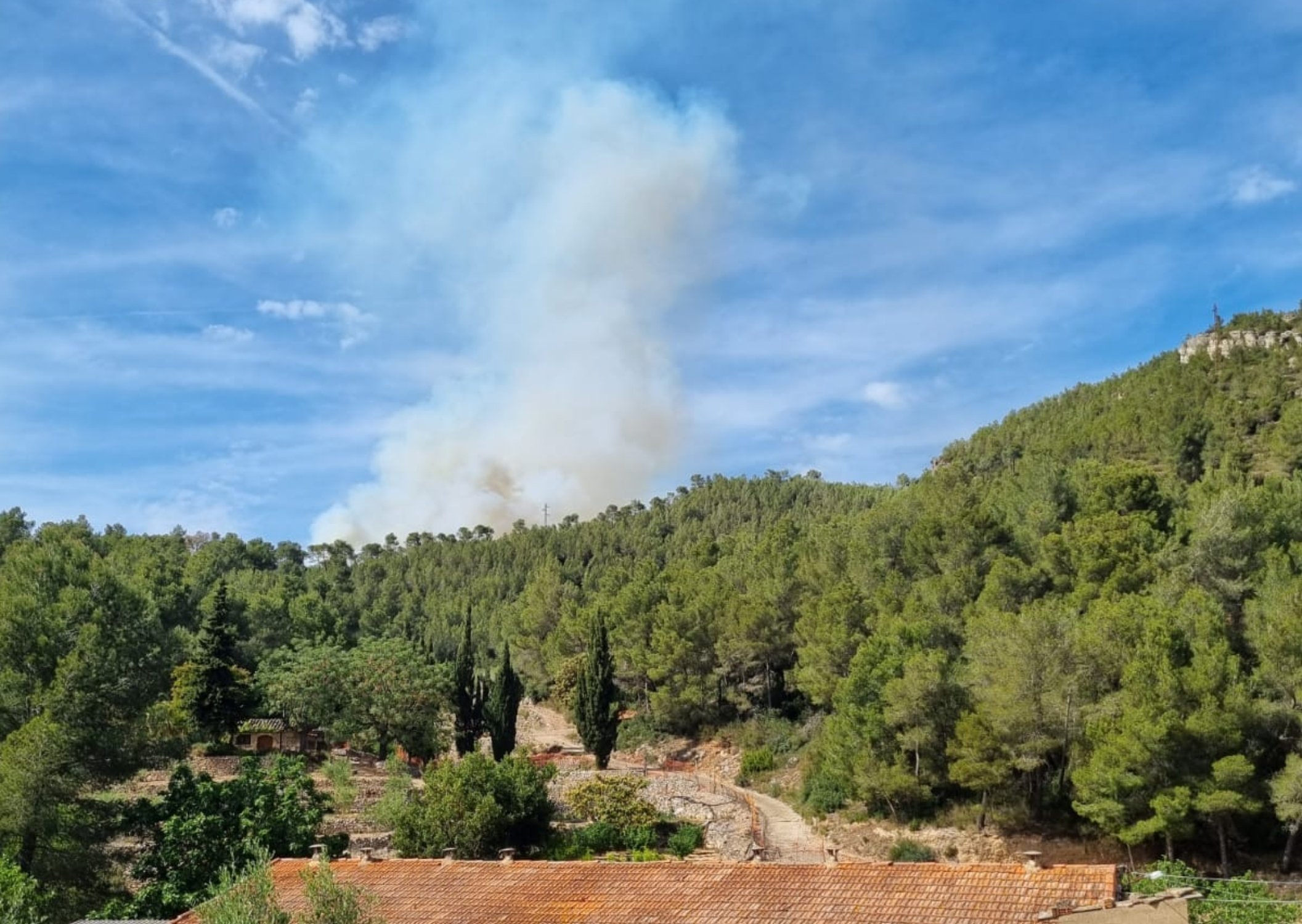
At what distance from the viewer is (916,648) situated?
3291cm

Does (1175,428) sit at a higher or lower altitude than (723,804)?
higher

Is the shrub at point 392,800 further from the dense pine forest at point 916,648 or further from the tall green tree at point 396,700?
the dense pine forest at point 916,648

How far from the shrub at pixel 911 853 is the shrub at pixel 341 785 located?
17861 mm

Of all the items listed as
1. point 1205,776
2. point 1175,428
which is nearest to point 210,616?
point 1205,776

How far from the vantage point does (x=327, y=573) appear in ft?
334

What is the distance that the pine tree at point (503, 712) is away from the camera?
138 feet

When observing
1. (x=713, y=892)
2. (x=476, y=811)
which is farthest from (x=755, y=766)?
(x=713, y=892)

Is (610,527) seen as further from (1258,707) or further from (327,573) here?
(1258,707)

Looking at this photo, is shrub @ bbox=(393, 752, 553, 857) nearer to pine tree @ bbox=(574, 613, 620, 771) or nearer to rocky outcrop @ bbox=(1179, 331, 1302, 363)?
pine tree @ bbox=(574, 613, 620, 771)

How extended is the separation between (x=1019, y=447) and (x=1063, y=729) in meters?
55.1

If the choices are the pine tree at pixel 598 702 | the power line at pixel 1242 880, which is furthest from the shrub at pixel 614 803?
the power line at pixel 1242 880

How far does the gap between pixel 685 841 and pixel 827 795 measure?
7.07 meters

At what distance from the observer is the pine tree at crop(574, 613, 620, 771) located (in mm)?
42344

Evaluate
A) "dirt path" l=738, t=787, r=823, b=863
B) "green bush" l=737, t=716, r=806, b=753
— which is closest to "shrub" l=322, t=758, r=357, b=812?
"dirt path" l=738, t=787, r=823, b=863
